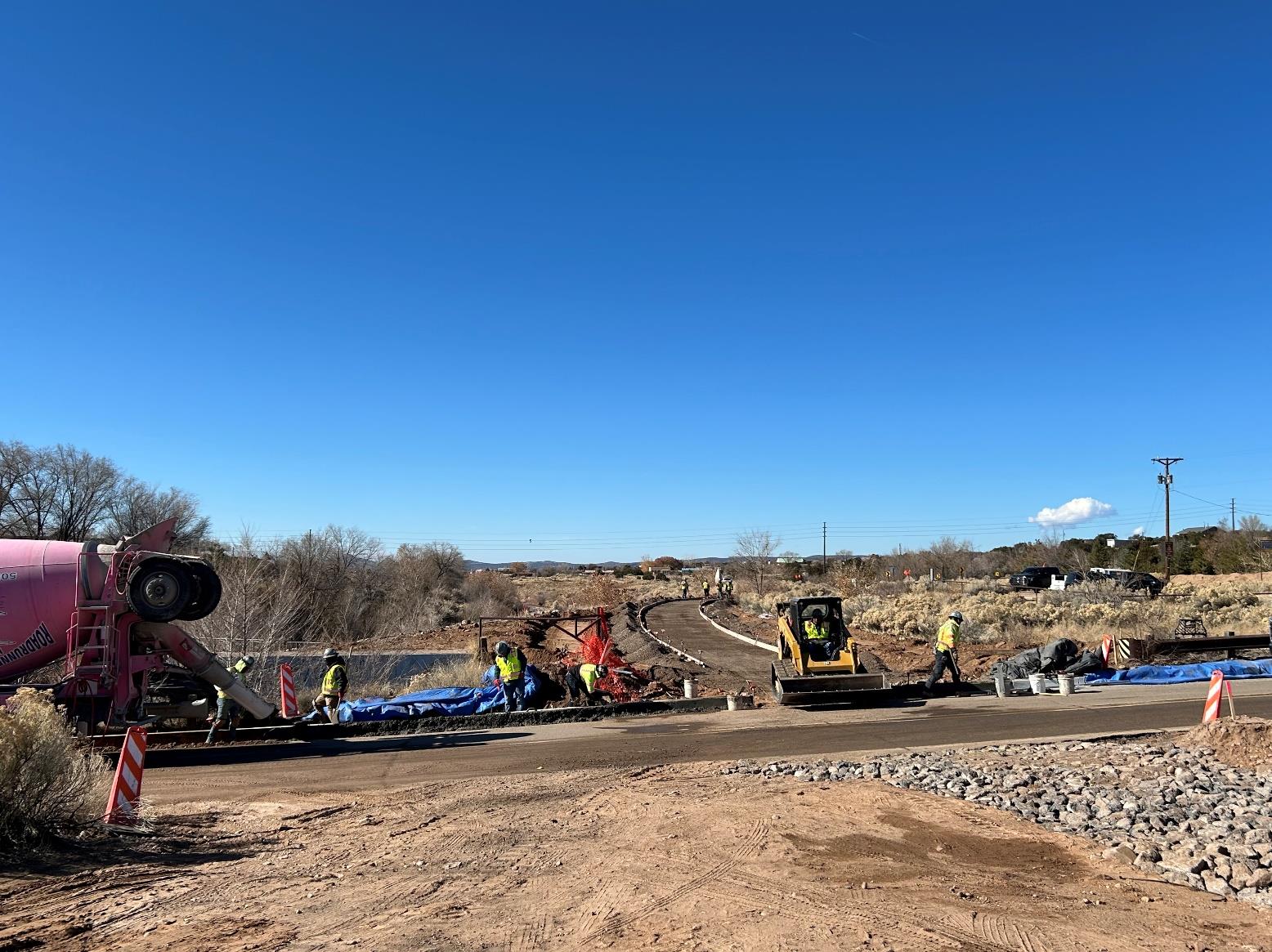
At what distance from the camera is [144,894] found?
654 centimetres

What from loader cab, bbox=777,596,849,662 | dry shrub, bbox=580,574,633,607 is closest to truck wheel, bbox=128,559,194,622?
loader cab, bbox=777,596,849,662

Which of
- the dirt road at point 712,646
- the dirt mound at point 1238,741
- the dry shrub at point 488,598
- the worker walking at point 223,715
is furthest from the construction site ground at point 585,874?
the dry shrub at point 488,598

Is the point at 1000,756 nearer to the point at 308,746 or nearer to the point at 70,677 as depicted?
the point at 308,746

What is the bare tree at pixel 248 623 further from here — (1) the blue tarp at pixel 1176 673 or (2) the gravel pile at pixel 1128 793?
(1) the blue tarp at pixel 1176 673

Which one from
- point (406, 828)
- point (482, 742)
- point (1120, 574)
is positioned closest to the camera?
point (406, 828)

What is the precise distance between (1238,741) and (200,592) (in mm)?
14980

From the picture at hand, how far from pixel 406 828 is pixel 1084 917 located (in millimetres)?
6093

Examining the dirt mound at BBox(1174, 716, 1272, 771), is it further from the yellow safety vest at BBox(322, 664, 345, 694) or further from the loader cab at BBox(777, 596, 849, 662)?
the yellow safety vest at BBox(322, 664, 345, 694)

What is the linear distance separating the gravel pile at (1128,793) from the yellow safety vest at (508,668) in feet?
21.3

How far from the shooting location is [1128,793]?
936 cm

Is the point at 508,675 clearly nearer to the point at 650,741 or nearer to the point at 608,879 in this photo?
the point at 650,741

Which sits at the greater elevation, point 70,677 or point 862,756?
point 70,677

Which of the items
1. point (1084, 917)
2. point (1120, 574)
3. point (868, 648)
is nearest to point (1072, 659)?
point (868, 648)

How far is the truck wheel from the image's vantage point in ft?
43.8
